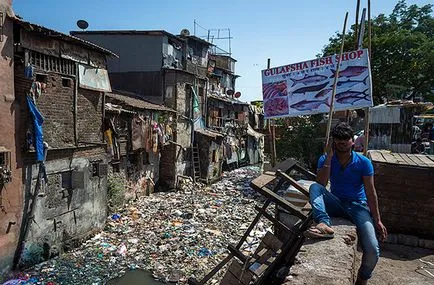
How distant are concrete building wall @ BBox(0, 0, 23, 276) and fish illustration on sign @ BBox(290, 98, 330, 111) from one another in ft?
20.9

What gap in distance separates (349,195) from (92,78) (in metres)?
9.40

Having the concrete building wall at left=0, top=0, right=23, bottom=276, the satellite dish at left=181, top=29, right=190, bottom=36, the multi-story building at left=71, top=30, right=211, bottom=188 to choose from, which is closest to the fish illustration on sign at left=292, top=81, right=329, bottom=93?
the concrete building wall at left=0, top=0, right=23, bottom=276

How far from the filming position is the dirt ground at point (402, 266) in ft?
12.7

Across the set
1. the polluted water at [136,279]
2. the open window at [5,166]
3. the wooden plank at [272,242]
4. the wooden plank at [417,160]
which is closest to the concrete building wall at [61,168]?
the open window at [5,166]

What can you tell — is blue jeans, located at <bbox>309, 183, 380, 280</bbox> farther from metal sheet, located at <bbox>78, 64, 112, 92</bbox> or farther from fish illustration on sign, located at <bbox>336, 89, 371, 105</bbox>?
metal sheet, located at <bbox>78, 64, 112, 92</bbox>

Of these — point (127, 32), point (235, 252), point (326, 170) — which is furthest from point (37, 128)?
point (127, 32)

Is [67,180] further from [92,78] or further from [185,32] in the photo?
[185,32]

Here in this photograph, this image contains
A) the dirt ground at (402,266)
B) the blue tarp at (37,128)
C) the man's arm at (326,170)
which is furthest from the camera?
the blue tarp at (37,128)

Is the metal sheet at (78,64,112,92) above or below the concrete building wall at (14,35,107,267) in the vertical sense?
above

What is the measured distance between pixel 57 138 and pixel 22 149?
3.96 feet

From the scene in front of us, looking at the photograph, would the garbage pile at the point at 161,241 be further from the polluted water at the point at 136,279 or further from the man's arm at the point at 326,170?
the man's arm at the point at 326,170

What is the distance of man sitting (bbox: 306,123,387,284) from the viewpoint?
3.25 m

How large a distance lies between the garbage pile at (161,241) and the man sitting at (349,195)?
240 inches

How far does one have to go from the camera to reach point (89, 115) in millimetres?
10844
